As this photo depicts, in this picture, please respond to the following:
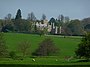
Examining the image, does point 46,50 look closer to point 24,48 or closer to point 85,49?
point 24,48

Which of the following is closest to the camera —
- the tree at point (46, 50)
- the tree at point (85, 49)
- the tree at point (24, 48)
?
the tree at point (85, 49)

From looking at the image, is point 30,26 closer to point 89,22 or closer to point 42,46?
point 89,22

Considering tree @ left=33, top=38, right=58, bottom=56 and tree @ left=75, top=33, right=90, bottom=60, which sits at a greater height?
tree @ left=75, top=33, right=90, bottom=60

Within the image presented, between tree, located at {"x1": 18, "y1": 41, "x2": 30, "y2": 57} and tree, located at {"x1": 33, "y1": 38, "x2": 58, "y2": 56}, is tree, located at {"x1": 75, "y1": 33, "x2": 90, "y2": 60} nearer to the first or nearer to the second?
tree, located at {"x1": 18, "y1": 41, "x2": 30, "y2": 57}

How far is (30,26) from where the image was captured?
6673 inches

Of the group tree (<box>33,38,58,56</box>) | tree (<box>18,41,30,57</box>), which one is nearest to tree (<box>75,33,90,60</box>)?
tree (<box>18,41,30,57</box>)

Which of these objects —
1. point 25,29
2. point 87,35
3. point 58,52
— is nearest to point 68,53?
point 58,52

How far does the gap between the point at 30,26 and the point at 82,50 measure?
120728 mm

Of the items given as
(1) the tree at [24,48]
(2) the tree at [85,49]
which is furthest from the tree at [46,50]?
(2) the tree at [85,49]

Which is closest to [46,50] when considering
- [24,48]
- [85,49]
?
[24,48]

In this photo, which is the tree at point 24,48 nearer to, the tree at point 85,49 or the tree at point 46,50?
→ the tree at point 46,50

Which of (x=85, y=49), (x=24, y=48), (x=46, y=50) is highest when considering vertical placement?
(x=85, y=49)

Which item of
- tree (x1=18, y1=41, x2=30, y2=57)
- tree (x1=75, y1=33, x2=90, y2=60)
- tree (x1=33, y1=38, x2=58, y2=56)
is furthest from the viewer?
tree (x1=33, y1=38, x2=58, y2=56)

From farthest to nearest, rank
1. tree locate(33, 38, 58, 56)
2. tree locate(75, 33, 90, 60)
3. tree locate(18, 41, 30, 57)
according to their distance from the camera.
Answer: tree locate(33, 38, 58, 56)
tree locate(18, 41, 30, 57)
tree locate(75, 33, 90, 60)
